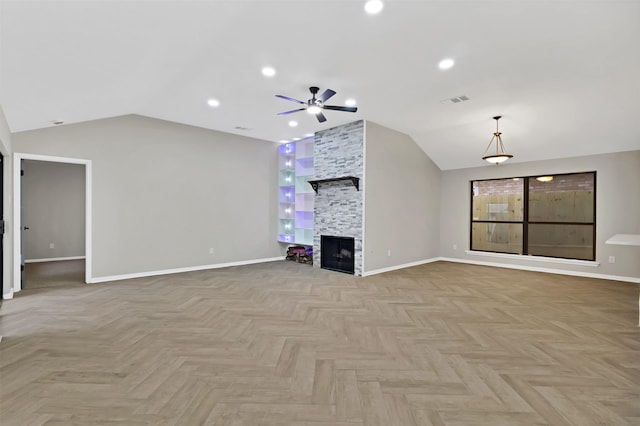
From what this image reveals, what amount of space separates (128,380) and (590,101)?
6979 millimetres

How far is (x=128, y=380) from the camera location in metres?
2.30

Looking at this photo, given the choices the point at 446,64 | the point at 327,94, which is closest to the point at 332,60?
the point at 327,94

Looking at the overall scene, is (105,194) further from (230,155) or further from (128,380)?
(128,380)

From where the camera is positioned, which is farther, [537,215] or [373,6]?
[537,215]

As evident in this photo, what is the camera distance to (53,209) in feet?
25.7

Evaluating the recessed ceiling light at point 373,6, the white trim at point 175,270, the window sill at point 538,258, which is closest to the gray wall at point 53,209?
the white trim at point 175,270

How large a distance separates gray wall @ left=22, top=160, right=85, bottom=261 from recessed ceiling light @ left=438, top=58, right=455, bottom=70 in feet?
29.4

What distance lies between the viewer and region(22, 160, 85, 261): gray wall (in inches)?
296

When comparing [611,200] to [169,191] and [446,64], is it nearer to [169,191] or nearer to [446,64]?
[446,64]

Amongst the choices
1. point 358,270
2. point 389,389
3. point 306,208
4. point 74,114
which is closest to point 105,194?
point 74,114

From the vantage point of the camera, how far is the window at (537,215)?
664cm

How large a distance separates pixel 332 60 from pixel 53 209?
8240 mm

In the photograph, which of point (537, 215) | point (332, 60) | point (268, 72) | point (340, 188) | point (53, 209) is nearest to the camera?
point (332, 60)

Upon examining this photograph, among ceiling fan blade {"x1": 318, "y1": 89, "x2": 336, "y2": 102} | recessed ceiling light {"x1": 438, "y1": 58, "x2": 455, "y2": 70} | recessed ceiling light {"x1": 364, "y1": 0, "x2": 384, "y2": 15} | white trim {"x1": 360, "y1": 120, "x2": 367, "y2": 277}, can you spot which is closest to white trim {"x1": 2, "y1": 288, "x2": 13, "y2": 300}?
ceiling fan blade {"x1": 318, "y1": 89, "x2": 336, "y2": 102}
